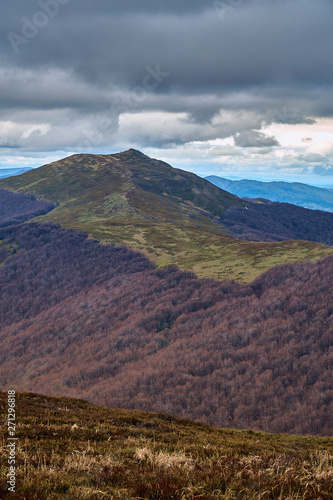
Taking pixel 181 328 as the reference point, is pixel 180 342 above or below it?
below

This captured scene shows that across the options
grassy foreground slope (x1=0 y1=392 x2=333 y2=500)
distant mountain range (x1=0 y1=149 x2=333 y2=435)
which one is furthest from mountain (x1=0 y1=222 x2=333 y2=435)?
grassy foreground slope (x1=0 y1=392 x2=333 y2=500)

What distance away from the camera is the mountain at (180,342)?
71438mm

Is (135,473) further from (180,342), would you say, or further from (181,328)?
(181,328)

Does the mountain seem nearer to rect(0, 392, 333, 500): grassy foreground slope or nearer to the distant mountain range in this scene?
the distant mountain range

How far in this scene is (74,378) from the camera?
99.5m

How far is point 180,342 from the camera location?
326ft

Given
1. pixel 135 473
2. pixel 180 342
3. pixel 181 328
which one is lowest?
pixel 180 342

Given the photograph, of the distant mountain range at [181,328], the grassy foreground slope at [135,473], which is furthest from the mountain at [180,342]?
the grassy foreground slope at [135,473]

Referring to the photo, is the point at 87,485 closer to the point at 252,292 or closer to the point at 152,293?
the point at 252,292

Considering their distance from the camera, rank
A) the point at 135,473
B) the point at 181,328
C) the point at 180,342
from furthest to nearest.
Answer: the point at 181,328 → the point at 180,342 → the point at 135,473

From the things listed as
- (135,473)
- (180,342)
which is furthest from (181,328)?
(135,473)

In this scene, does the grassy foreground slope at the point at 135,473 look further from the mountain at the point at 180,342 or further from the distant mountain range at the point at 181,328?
the distant mountain range at the point at 181,328

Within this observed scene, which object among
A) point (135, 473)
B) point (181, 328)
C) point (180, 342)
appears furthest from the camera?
point (181, 328)

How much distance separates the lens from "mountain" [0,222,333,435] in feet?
234
